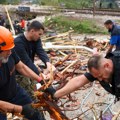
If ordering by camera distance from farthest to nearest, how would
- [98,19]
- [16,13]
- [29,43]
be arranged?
[16,13], [98,19], [29,43]

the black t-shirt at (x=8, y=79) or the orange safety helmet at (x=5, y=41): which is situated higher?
the orange safety helmet at (x=5, y=41)

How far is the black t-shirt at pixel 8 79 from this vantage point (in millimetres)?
4371

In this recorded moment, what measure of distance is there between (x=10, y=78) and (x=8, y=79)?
32 millimetres

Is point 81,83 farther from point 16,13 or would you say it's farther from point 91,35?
point 16,13

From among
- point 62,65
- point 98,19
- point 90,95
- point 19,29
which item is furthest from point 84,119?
point 98,19

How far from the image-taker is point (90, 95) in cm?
761

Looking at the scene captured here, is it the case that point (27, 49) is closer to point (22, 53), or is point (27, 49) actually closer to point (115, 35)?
point (22, 53)

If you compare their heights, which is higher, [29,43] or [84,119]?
[29,43]

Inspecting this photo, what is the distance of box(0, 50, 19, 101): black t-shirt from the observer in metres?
4.37

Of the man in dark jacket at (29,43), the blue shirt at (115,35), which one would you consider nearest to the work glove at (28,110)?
the man in dark jacket at (29,43)

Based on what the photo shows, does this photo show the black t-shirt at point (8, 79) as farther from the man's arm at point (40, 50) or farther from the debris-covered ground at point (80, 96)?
the man's arm at point (40, 50)

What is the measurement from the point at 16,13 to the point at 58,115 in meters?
24.3

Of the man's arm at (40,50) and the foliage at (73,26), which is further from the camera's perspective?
the foliage at (73,26)

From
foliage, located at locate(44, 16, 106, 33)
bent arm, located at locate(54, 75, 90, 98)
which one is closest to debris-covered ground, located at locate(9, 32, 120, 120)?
bent arm, located at locate(54, 75, 90, 98)
